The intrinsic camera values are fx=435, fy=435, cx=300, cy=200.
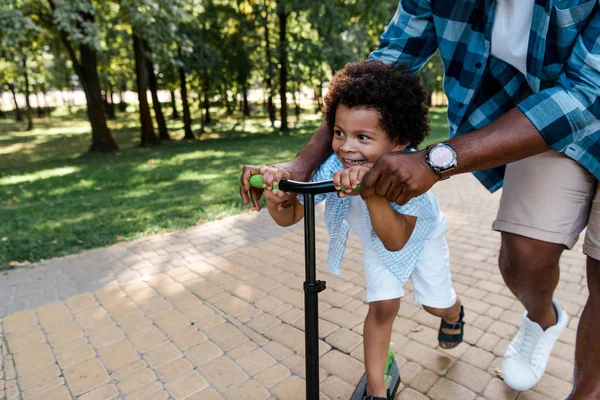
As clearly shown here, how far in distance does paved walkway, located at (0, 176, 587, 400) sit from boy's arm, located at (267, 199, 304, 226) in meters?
0.93

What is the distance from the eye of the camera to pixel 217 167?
9555mm

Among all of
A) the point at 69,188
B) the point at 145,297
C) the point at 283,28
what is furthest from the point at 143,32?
the point at 145,297

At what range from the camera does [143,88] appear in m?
14.4

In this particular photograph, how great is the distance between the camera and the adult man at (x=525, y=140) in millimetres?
1239

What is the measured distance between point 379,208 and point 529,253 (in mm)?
791

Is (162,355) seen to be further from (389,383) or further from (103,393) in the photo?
(389,383)

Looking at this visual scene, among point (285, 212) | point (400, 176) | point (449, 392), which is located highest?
Answer: point (400, 176)

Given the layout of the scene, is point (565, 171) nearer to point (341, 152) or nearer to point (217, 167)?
point (341, 152)

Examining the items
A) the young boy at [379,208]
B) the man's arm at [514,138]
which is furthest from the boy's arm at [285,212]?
the man's arm at [514,138]

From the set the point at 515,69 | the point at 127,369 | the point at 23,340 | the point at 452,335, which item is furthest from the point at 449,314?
the point at 23,340

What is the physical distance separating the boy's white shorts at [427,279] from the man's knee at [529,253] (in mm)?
273

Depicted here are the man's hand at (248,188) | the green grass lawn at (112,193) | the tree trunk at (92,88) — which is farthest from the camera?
the tree trunk at (92,88)

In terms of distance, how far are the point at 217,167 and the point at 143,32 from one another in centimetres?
462

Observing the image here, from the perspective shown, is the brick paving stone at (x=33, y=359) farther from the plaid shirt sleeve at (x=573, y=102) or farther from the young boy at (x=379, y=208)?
the plaid shirt sleeve at (x=573, y=102)
